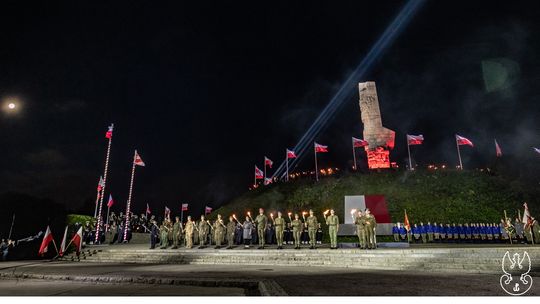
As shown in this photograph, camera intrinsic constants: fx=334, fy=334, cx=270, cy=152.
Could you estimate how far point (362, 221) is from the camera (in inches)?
631

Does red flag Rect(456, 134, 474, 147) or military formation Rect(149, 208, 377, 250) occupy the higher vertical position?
red flag Rect(456, 134, 474, 147)

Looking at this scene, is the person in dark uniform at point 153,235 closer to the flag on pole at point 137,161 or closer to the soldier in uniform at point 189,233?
the soldier in uniform at point 189,233

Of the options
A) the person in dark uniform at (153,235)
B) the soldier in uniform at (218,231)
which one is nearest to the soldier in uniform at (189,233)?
the soldier in uniform at (218,231)

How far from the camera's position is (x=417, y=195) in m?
42.0

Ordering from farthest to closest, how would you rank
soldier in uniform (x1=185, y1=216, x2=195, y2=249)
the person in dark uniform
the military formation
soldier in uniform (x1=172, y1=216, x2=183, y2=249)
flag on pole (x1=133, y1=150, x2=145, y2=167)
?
flag on pole (x1=133, y1=150, x2=145, y2=167) → the person in dark uniform → soldier in uniform (x1=172, y1=216, x2=183, y2=249) → soldier in uniform (x1=185, y1=216, x2=195, y2=249) → the military formation

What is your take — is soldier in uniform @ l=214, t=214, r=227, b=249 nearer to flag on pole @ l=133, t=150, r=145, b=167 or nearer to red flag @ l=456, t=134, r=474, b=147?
flag on pole @ l=133, t=150, r=145, b=167

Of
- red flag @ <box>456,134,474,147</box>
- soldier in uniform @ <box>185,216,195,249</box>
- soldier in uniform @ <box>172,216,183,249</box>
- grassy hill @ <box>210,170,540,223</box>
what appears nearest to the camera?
soldier in uniform @ <box>185,216,195,249</box>

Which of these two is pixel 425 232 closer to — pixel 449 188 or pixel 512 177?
pixel 449 188

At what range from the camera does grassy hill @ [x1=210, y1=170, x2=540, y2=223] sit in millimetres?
37009

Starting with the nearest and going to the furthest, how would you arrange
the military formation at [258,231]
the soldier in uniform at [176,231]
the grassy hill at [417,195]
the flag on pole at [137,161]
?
the military formation at [258,231] < the soldier in uniform at [176,231] < the flag on pole at [137,161] < the grassy hill at [417,195]

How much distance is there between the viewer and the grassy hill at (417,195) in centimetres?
3701

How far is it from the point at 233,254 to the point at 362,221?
6.55 metres

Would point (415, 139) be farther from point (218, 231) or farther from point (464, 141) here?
point (218, 231)

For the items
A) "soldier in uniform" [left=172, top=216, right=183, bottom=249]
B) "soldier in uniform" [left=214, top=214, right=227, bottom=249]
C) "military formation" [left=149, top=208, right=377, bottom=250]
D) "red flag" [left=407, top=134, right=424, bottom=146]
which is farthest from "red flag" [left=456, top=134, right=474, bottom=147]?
"soldier in uniform" [left=172, top=216, right=183, bottom=249]
